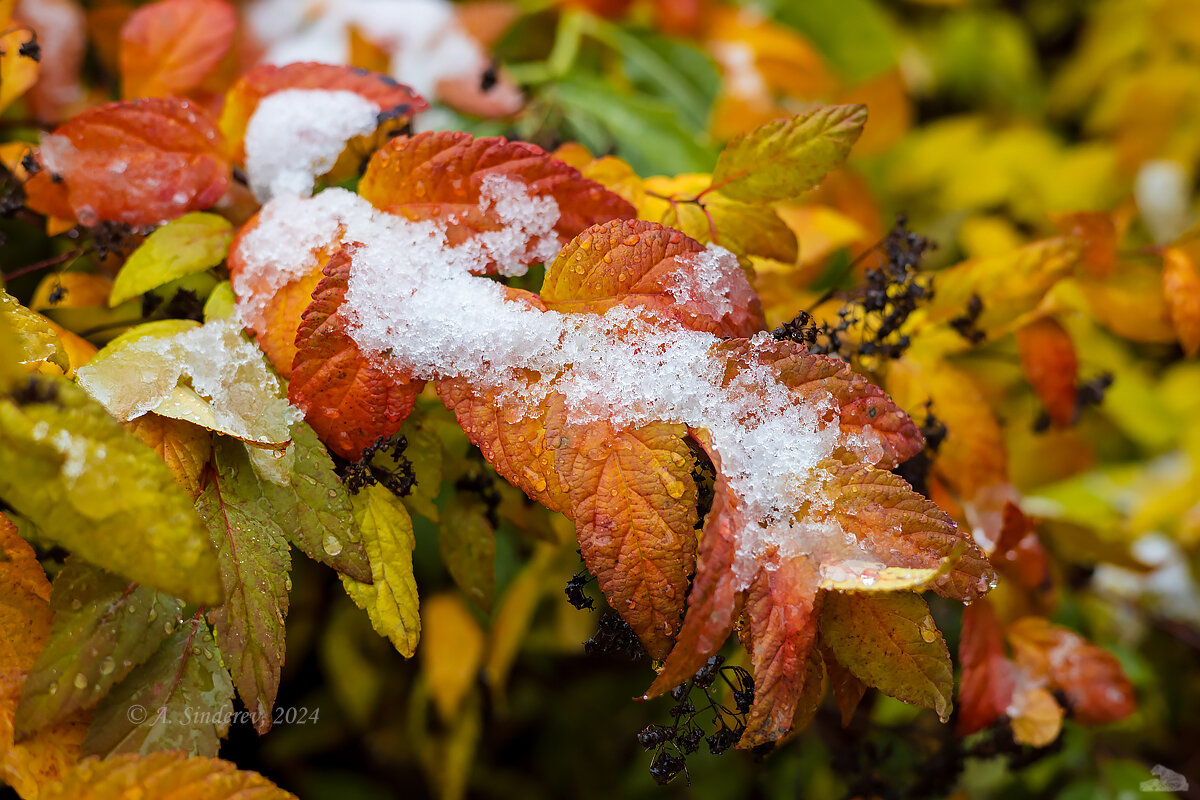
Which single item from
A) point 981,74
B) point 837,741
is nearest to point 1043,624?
point 837,741

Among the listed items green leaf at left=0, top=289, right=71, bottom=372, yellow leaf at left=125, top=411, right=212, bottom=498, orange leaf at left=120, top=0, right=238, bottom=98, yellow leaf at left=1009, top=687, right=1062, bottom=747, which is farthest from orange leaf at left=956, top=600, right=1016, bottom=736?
orange leaf at left=120, top=0, right=238, bottom=98

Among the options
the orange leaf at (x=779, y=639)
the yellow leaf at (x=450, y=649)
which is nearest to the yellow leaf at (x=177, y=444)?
the orange leaf at (x=779, y=639)

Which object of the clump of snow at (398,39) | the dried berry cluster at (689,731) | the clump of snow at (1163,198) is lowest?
the clump of snow at (1163,198)

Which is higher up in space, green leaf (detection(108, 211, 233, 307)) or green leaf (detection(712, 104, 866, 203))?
green leaf (detection(712, 104, 866, 203))

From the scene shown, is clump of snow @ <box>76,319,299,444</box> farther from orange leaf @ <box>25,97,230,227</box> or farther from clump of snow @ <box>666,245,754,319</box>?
clump of snow @ <box>666,245,754,319</box>

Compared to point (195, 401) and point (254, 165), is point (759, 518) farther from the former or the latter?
point (254, 165)

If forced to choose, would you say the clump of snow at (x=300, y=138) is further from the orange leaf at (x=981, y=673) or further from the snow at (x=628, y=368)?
the orange leaf at (x=981, y=673)
